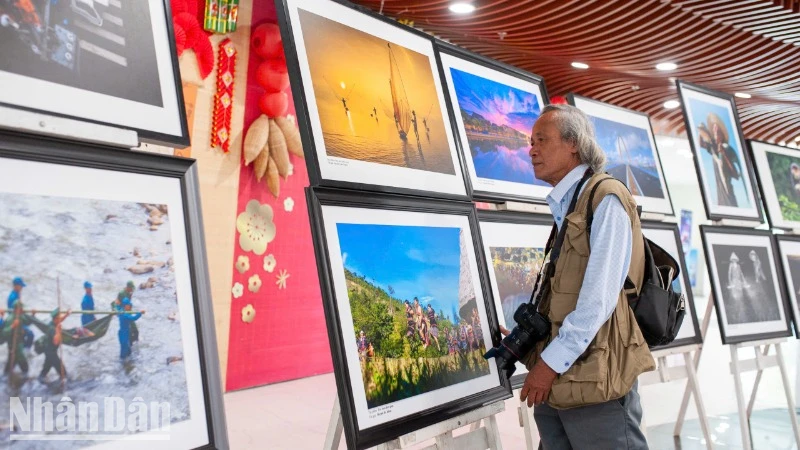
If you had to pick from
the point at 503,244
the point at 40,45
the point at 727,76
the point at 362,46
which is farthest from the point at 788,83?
the point at 40,45

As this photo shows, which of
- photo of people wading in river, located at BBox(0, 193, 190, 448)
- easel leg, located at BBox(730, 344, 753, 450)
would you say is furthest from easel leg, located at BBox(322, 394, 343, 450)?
easel leg, located at BBox(730, 344, 753, 450)

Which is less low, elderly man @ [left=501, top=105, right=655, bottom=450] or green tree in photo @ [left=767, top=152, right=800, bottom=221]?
green tree in photo @ [left=767, top=152, right=800, bottom=221]

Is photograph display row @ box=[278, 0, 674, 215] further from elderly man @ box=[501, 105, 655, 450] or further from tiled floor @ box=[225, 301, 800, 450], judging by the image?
tiled floor @ box=[225, 301, 800, 450]

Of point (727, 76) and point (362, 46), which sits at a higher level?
point (727, 76)

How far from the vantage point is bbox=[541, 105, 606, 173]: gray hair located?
6.22 ft

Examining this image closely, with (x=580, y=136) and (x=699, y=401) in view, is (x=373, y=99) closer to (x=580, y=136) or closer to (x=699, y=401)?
(x=580, y=136)

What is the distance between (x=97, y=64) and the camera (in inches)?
51.2

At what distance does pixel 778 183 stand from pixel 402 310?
150 inches

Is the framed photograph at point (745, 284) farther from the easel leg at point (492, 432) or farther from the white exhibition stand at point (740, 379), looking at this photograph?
the easel leg at point (492, 432)

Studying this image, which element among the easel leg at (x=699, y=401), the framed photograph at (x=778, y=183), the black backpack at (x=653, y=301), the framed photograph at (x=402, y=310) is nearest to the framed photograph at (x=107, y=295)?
the framed photograph at (x=402, y=310)

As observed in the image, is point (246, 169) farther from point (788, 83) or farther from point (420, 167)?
point (788, 83)

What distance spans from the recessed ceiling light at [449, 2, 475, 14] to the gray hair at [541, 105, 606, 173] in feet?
13.9

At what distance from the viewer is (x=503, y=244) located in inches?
96.7

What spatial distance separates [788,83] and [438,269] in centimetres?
804
